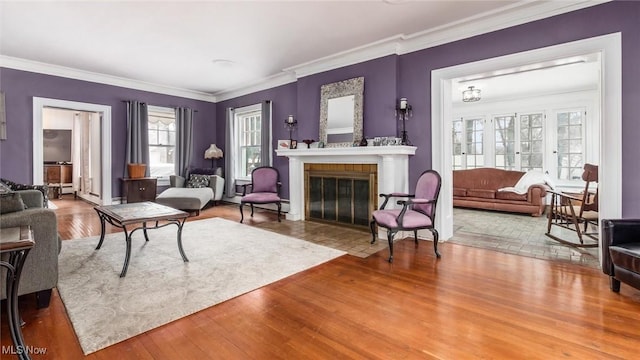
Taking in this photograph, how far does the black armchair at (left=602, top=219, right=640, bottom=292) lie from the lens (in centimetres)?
225

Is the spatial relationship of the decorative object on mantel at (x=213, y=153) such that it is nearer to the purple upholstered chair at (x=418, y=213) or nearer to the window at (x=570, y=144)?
the purple upholstered chair at (x=418, y=213)

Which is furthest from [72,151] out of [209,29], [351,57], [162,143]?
[351,57]

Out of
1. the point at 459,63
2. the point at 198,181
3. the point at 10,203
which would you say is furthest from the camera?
the point at 198,181

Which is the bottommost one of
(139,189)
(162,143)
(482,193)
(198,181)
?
(482,193)

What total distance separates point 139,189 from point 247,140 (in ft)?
7.84

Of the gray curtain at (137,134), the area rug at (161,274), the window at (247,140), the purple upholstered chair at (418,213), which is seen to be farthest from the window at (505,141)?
the gray curtain at (137,134)

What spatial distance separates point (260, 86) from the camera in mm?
6430

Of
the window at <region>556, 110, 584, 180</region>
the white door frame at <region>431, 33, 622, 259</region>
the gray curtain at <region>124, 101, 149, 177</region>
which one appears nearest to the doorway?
the gray curtain at <region>124, 101, 149, 177</region>

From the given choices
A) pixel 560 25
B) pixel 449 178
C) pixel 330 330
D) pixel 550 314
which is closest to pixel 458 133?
pixel 449 178

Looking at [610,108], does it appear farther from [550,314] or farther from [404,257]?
[404,257]

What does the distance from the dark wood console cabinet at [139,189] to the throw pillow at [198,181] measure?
0.67 metres

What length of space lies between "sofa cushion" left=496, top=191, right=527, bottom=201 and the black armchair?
11.8 ft

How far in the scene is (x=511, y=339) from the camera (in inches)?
69.7

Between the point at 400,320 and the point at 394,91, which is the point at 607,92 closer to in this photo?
the point at 394,91
